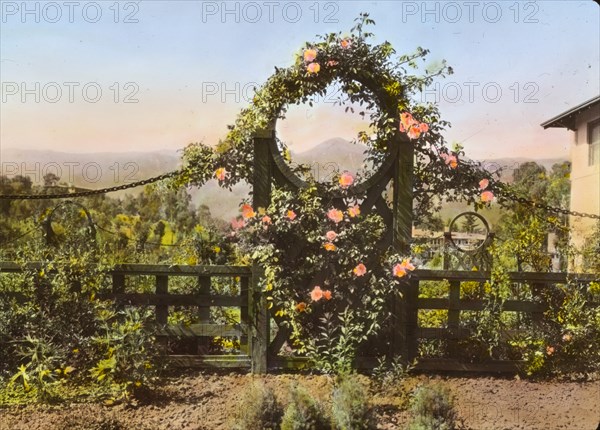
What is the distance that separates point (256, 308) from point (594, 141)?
28.7 ft

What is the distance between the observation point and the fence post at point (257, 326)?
4699 millimetres

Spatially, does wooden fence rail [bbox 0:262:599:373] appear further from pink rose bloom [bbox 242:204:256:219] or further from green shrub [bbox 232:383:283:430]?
green shrub [bbox 232:383:283:430]

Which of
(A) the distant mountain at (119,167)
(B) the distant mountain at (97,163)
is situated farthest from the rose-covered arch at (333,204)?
(B) the distant mountain at (97,163)

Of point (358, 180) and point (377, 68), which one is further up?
point (377, 68)

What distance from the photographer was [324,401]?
151 inches

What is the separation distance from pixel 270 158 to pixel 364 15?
59.6 inches

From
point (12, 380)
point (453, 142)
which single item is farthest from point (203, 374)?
point (453, 142)

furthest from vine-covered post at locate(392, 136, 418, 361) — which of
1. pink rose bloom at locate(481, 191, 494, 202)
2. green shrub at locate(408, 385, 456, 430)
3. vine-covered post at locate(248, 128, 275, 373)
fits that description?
green shrub at locate(408, 385, 456, 430)

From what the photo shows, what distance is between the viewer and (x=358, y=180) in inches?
188

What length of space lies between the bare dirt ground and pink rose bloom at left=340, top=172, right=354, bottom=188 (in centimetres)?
170

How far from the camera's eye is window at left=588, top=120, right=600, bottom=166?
10.3 metres

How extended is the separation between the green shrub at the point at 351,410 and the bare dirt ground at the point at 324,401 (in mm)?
375

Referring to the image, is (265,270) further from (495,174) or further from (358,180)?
(495,174)

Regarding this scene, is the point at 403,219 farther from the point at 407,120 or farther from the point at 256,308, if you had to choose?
the point at 256,308
